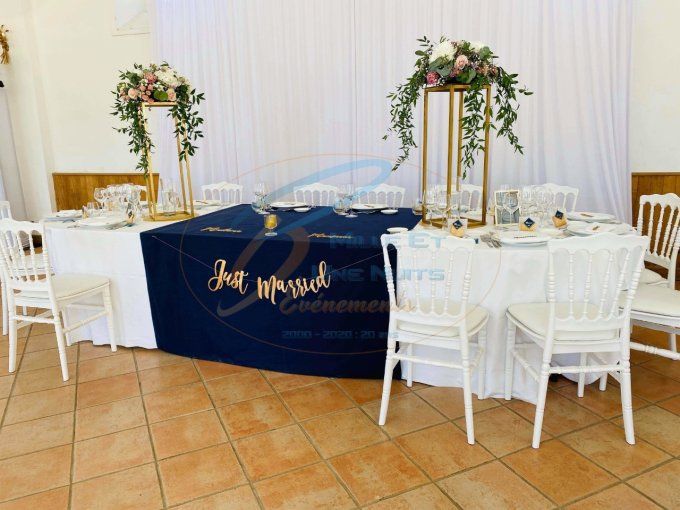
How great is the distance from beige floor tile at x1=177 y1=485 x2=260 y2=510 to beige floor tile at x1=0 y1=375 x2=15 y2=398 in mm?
1594

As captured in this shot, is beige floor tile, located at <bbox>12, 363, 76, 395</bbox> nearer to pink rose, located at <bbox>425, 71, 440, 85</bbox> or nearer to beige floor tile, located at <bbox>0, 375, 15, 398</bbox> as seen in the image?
beige floor tile, located at <bbox>0, 375, 15, 398</bbox>

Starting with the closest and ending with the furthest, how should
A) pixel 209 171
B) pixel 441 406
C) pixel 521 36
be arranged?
pixel 441 406 → pixel 521 36 → pixel 209 171

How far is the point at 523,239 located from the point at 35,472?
2465 mm

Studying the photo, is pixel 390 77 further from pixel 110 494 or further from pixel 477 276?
pixel 110 494

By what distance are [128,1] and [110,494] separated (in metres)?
5.27

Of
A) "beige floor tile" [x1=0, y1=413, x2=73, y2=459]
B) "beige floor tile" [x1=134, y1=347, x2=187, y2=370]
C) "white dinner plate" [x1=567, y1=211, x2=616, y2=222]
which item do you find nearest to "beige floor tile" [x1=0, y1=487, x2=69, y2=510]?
"beige floor tile" [x1=0, y1=413, x2=73, y2=459]

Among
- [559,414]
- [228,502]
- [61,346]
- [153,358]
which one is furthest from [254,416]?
[559,414]

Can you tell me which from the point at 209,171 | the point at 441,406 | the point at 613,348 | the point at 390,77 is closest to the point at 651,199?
the point at 613,348

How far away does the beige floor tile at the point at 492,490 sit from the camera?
1.93 m

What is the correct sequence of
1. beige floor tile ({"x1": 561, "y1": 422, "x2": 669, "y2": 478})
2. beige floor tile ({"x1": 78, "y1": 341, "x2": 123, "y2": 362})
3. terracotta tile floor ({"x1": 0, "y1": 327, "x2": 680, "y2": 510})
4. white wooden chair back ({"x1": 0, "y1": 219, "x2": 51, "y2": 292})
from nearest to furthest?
terracotta tile floor ({"x1": 0, "y1": 327, "x2": 680, "y2": 510}), beige floor tile ({"x1": 561, "y1": 422, "x2": 669, "y2": 478}), white wooden chair back ({"x1": 0, "y1": 219, "x2": 51, "y2": 292}), beige floor tile ({"x1": 78, "y1": 341, "x2": 123, "y2": 362})

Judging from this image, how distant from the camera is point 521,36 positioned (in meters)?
4.18

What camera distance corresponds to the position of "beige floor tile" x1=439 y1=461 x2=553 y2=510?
193 cm

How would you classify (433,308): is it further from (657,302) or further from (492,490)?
(657,302)

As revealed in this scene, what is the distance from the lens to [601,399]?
2.64m
